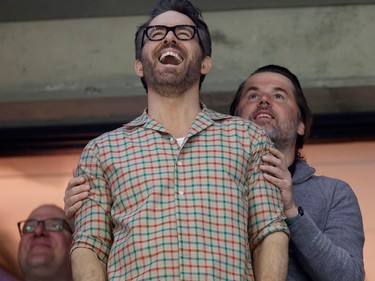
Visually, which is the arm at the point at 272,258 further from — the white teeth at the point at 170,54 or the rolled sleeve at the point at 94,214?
the white teeth at the point at 170,54

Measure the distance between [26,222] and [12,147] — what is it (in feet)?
1.52

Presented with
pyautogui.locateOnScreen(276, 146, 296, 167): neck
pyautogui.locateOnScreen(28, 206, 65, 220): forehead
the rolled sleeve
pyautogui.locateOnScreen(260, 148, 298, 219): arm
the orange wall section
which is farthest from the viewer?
the orange wall section

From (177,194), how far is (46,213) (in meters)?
1.92

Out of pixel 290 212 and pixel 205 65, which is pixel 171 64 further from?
pixel 290 212

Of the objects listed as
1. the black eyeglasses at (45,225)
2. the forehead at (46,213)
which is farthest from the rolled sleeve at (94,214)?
the forehead at (46,213)

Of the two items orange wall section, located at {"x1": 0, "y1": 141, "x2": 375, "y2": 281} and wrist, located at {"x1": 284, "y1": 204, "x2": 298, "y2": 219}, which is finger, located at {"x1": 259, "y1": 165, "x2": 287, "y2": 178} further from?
orange wall section, located at {"x1": 0, "y1": 141, "x2": 375, "y2": 281}

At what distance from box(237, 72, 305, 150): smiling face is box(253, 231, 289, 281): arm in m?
0.81

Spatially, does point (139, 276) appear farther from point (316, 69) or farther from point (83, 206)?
point (316, 69)

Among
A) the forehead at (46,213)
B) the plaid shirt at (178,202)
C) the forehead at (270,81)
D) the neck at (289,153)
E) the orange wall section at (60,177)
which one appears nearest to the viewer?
the plaid shirt at (178,202)

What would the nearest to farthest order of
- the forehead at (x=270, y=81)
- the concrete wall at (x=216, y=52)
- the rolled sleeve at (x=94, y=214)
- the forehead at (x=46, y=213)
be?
the rolled sleeve at (x=94, y=214)
the forehead at (x=270, y=81)
the forehead at (x=46, y=213)
the concrete wall at (x=216, y=52)

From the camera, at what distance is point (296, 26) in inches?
252

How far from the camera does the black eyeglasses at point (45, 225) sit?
5801 mm

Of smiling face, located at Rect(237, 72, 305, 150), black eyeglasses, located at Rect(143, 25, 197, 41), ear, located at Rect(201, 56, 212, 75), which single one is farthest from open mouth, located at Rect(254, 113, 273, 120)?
black eyeglasses, located at Rect(143, 25, 197, 41)

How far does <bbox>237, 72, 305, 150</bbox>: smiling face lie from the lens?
16.6ft
